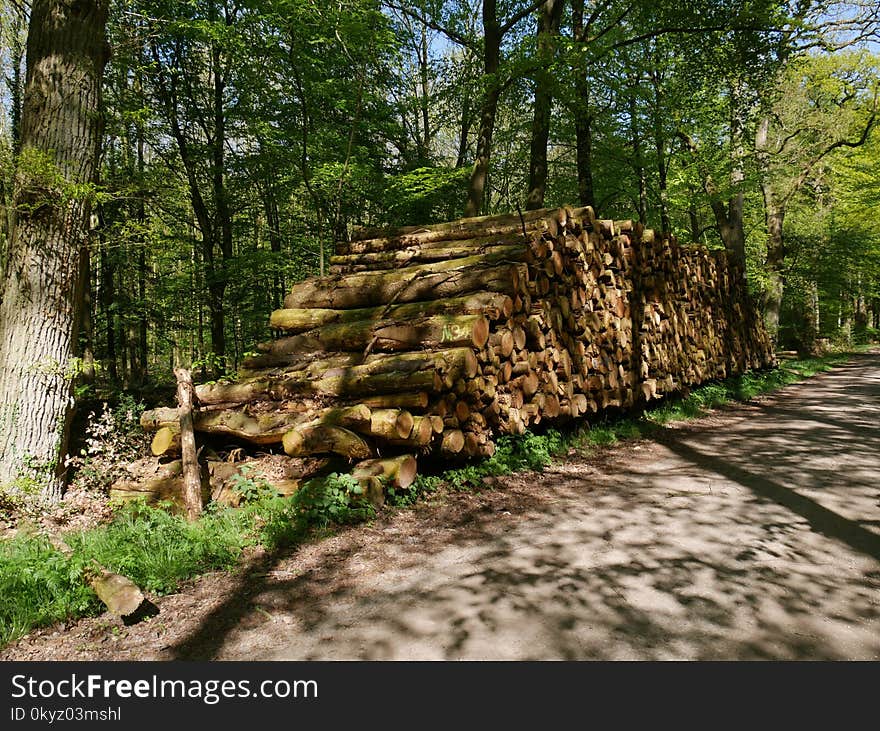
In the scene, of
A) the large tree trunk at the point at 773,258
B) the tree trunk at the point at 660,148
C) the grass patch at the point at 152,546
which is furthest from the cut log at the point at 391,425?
the large tree trunk at the point at 773,258

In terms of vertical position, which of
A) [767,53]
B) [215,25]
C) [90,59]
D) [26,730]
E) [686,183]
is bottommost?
[26,730]

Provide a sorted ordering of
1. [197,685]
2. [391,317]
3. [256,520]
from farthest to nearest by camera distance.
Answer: [391,317], [256,520], [197,685]

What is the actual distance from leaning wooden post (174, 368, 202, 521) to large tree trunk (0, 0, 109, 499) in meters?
1.14

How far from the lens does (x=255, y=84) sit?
12.5 meters

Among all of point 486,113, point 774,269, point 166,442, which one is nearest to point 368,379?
point 166,442

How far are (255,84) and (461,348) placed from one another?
34.2 ft

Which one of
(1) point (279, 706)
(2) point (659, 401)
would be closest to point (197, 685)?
(1) point (279, 706)

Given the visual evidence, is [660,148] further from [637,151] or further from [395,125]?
[395,125]

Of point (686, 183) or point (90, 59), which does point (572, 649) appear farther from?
point (686, 183)

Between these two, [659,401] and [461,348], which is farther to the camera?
[659,401]

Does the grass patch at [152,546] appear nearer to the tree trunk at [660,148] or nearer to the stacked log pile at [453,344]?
the stacked log pile at [453,344]

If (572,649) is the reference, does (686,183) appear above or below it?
above

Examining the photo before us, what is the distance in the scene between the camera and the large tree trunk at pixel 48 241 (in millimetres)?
4953

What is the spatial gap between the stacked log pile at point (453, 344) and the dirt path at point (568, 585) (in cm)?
93
